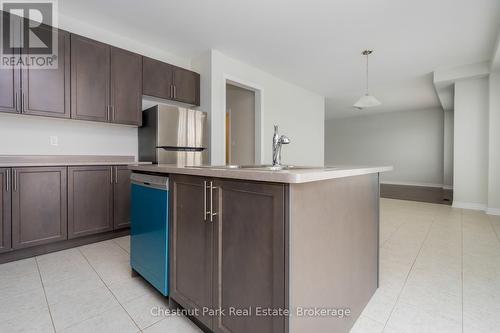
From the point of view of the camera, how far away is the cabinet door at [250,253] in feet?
2.97

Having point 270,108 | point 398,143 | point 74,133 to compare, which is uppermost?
point 270,108

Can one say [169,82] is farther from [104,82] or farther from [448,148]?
[448,148]

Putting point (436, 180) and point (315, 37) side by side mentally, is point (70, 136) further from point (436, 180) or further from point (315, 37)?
point (436, 180)

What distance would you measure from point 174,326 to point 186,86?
10.4 ft

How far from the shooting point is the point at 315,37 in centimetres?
329

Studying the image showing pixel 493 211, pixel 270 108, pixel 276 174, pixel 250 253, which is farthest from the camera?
pixel 270 108

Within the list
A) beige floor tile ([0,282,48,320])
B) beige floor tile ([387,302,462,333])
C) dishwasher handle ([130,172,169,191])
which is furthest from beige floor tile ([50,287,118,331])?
beige floor tile ([387,302,462,333])

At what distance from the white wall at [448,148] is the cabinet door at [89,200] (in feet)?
31.1

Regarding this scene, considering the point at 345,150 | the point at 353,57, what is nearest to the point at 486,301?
the point at 353,57

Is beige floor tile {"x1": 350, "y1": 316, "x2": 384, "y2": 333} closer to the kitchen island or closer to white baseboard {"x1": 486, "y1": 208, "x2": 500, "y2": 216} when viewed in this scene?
the kitchen island

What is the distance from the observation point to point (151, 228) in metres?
1.59

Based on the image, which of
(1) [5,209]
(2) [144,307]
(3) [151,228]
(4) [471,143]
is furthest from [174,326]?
Result: (4) [471,143]

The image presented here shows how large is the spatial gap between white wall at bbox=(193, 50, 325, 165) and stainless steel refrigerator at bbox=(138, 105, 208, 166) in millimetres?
247

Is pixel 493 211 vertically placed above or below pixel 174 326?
above
